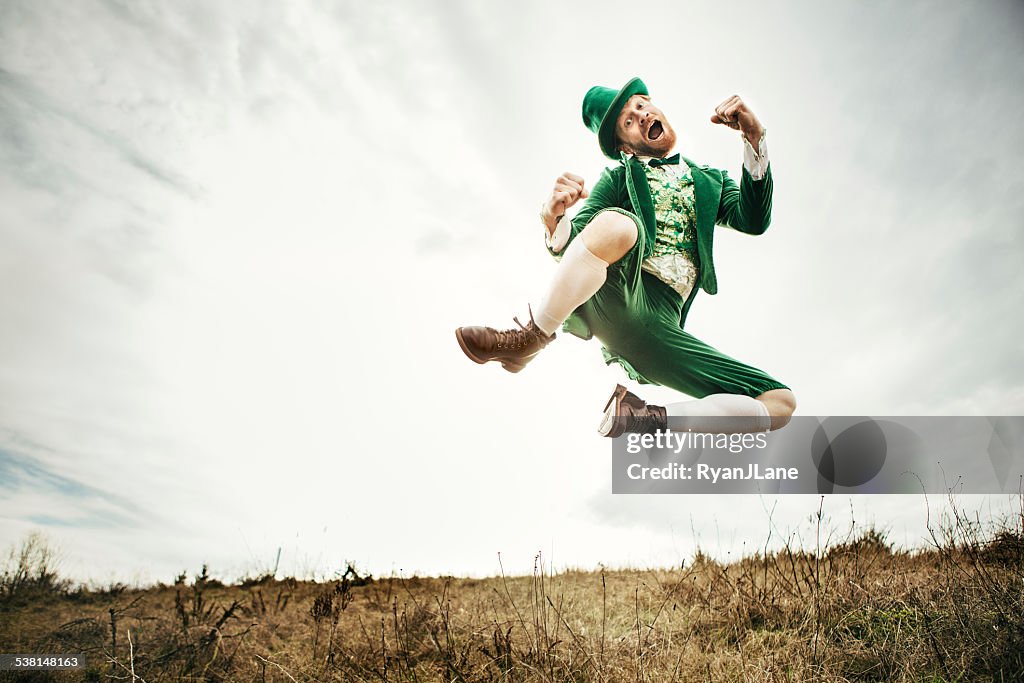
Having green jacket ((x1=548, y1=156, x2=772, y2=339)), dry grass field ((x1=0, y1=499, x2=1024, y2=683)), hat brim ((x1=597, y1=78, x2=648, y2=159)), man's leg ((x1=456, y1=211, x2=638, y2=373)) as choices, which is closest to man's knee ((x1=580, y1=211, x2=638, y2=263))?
man's leg ((x1=456, y1=211, x2=638, y2=373))

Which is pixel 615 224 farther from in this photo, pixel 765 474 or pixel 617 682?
pixel 617 682

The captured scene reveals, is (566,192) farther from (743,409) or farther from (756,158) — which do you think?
(743,409)

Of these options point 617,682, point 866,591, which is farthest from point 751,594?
point 617,682

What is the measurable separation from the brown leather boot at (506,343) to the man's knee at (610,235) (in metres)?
0.42

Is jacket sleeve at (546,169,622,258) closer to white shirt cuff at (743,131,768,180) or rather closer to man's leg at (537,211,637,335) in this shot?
man's leg at (537,211,637,335)

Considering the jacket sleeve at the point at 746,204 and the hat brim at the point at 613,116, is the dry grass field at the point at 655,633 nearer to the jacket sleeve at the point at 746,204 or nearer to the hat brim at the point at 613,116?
the jacket sleeve at the point at 746,204

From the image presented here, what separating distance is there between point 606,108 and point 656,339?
48.8 inches

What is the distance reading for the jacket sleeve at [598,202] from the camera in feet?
8.86

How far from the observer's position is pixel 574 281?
250 cm

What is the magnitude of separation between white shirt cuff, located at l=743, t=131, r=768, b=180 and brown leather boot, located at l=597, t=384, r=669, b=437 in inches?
45.3

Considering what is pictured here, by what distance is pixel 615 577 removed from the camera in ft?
13.9

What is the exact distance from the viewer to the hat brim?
2926mm

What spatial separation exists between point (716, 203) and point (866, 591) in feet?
5.88

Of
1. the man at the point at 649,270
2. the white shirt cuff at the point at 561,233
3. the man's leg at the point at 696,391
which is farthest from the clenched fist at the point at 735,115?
the man's leg at the point at 696,391
